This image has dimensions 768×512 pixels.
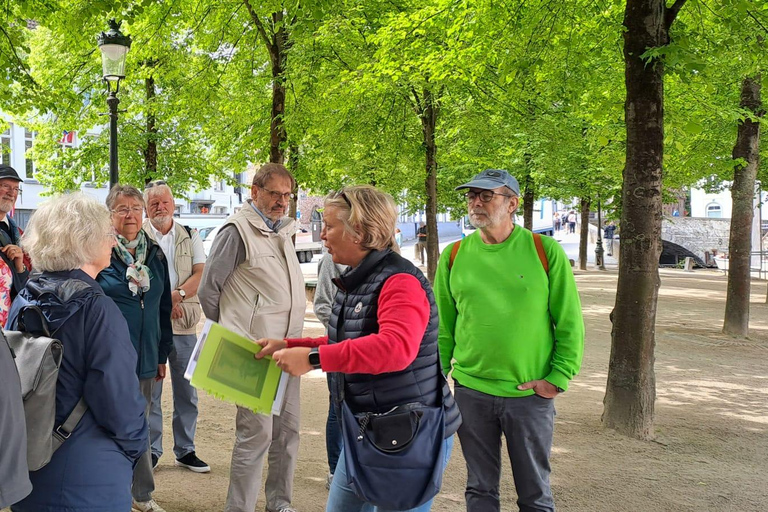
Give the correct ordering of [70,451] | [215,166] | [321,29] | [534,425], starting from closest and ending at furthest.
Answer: [70,451], [534,425], [321,29], [215,166]

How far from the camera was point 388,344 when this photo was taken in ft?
8.67

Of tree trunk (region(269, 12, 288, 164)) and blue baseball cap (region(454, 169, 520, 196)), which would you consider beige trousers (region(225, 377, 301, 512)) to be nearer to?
blue baseball cap (region(454, 169, 520, 196))

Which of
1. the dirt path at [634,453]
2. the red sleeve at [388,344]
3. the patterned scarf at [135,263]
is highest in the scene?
the patterned scarf at [135,263]

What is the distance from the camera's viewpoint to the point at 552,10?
8.83m

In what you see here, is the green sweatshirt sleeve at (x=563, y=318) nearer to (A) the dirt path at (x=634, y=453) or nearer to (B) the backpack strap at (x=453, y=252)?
(B) the backpack strap at (x=453, y=252)

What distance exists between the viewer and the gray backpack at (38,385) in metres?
2.58

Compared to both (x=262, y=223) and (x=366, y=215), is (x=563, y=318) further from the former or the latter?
(x=262, y=223)

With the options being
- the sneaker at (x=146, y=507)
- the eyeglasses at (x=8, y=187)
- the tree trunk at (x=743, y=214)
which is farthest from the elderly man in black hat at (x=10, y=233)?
the tree trunk at (x=743, y=214)

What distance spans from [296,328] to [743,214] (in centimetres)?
1143

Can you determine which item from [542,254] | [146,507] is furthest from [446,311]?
[146,507]

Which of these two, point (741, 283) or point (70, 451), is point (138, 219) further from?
point (741, 283)

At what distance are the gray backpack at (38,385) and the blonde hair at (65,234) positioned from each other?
0.92 feet

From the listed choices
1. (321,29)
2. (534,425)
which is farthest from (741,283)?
(534,425)

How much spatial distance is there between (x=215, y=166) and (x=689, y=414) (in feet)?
56.9
